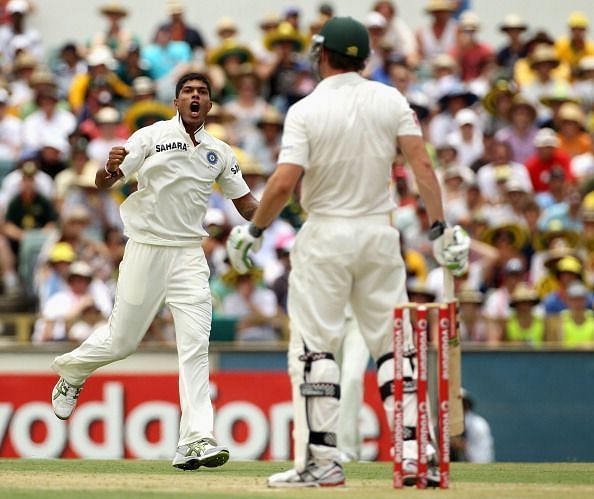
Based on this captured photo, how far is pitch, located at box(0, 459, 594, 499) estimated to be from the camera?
8.38m

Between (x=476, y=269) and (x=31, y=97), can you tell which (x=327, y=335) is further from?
(x=31, y=97)

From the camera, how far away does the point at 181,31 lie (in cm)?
2212

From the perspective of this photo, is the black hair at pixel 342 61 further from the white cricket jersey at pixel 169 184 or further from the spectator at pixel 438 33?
the spectator at pixel 438 33

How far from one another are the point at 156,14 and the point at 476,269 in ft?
29.7

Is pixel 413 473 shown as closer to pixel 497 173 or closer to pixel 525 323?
pixel 525 323

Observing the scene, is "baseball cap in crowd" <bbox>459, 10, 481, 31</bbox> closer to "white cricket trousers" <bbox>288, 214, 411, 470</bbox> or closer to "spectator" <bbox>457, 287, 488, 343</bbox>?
"spectator" <bbox>457, 287, 488, 343</bbox>

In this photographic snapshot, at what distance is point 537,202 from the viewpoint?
17859 mm

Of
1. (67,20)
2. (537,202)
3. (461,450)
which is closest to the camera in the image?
(461,450)

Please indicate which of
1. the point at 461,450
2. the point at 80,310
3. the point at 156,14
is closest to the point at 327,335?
the point at 461,450

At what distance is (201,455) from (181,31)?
505 inches

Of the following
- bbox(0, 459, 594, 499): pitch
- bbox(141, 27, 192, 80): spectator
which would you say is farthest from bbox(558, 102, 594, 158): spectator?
bbox(0, 459, 594, 499): pitch

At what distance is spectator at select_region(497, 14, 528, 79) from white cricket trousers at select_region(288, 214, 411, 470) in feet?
42.4

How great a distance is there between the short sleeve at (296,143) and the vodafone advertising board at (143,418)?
20.2 ft

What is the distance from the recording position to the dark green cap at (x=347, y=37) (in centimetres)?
870
